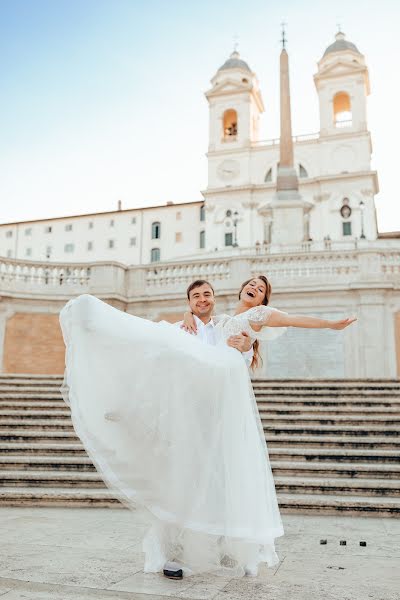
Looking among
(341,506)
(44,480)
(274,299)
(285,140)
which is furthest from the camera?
(285,140)

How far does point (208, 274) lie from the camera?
1739 centimetres

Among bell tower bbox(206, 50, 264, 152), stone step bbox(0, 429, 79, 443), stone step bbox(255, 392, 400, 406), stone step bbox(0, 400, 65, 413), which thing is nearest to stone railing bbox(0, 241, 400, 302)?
stone step bbox(255, 392, 400, 406)

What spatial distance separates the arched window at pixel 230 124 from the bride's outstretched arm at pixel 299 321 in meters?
61.7

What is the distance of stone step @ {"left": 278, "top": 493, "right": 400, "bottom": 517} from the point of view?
6.38 m

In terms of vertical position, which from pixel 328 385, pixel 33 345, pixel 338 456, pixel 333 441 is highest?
pixel 33 345

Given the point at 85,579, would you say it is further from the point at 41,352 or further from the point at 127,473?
the point at 41,352

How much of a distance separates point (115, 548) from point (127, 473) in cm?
105

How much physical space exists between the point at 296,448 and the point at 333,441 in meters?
0.55

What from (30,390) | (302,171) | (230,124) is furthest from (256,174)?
(30,390)

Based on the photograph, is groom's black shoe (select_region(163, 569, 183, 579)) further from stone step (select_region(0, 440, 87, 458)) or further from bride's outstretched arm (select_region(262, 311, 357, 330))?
stone step (select_region(0, 440, 87, 458))

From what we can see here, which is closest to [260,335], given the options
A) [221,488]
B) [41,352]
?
[221,488]

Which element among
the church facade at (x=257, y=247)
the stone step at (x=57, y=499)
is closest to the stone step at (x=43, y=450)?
the stone step at (x=57, y=499)

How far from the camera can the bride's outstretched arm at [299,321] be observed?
13.1 ft

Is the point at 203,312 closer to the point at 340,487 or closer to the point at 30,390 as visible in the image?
the point at 340,487
